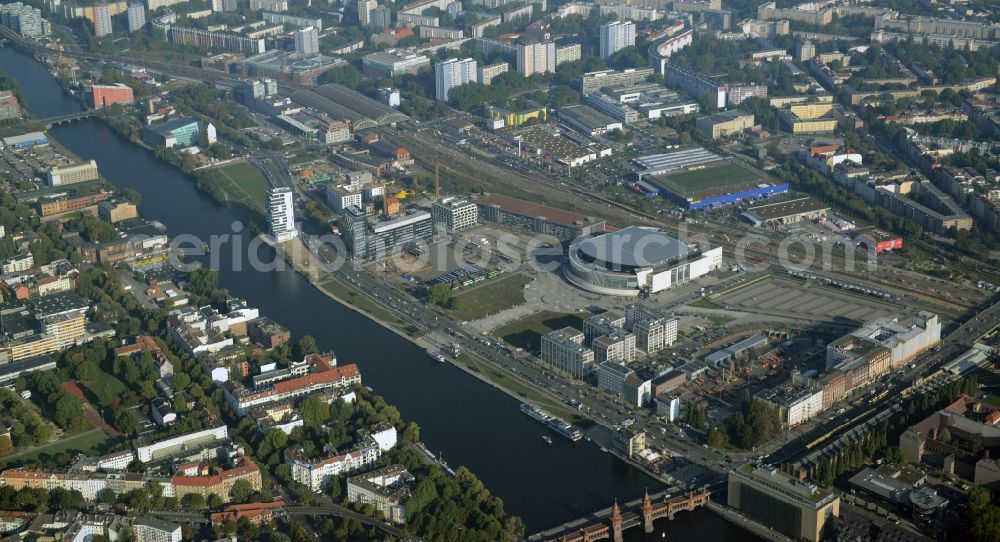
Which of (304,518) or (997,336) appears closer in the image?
(304,518)

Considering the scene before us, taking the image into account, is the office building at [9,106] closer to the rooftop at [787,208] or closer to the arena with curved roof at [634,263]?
the arena with curved roof at [634,263]

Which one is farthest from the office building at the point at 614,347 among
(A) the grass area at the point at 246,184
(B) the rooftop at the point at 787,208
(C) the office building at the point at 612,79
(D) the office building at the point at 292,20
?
(D) the office building at the point at 292,20

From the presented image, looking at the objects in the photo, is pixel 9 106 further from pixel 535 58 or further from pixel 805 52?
pixel 805 52

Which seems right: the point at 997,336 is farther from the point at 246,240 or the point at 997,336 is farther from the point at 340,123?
the point at 340,123

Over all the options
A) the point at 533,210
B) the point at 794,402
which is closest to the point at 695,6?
the point at 533,210

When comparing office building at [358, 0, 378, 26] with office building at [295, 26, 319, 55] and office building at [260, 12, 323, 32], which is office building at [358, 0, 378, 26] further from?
office building at [295, 26, 319, 55]

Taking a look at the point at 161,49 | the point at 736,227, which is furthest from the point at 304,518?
the point at 161,49

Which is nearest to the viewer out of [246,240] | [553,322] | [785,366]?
[785,366]
